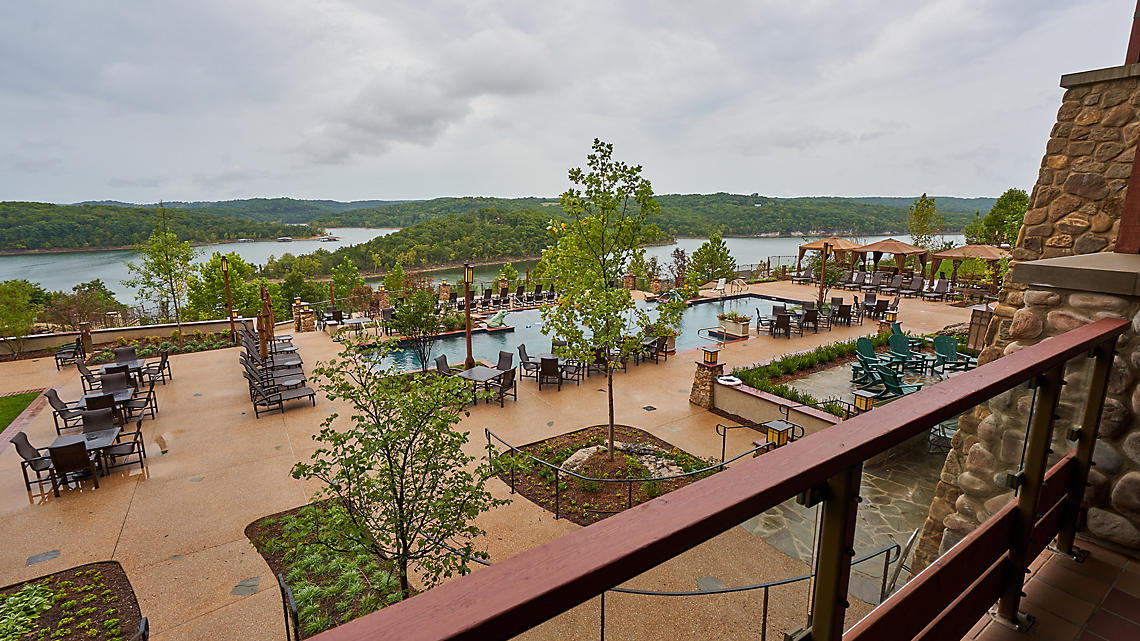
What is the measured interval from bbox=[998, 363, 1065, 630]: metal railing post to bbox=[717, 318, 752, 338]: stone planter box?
12.4m

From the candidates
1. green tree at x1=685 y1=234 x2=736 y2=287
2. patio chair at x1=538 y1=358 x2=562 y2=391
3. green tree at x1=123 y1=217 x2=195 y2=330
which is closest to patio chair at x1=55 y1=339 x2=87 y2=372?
green tree at x1=123 y1=217 x2=195 y2=330

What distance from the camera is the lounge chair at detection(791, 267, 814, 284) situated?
938 inches

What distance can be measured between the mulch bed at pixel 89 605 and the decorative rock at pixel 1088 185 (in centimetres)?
756

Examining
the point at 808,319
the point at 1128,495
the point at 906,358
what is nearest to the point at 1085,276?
the point at 1128,495

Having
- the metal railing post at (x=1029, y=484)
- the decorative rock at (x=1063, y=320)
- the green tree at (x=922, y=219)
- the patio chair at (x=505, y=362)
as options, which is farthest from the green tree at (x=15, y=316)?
the green tree at (x=922, y=219)

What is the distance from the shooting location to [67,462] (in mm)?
6211

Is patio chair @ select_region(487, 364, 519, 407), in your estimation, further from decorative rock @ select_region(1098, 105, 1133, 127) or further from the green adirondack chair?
decorative rock @ select_region(1098, 105, 1133, 127)

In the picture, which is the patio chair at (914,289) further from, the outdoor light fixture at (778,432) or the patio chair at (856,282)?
the outdoor light fixture at (778,432)

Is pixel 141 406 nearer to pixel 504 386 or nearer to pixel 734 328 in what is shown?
pixel 504 386

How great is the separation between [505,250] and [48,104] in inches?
1362

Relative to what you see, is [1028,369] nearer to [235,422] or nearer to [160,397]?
[235,422]

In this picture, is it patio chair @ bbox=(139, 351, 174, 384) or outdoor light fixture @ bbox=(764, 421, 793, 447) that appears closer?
outdoor light fixture @ bbox=(764, 421, 793, 447)

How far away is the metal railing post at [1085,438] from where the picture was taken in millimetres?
1936

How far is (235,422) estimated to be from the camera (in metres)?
8.53
